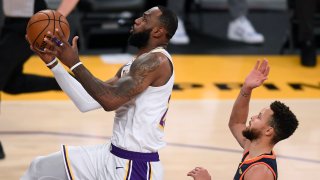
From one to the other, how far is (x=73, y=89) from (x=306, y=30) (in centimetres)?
632

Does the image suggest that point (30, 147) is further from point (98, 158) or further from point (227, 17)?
point (227, 17)

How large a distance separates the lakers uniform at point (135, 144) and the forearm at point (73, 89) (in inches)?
8.6

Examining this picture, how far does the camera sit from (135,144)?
5.43 meters

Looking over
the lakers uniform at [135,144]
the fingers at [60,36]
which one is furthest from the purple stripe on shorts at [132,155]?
the fingers at [60,36]

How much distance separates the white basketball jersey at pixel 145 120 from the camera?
17.8 feet

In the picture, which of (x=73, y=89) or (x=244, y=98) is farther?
(x=244, y=98)

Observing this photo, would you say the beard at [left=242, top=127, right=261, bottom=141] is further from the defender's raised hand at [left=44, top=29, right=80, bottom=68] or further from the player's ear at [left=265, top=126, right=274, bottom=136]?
the defender's raised hand at [left=44, top=29, right=80, bottom=68]

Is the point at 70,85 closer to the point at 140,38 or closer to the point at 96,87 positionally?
the point at 96,87

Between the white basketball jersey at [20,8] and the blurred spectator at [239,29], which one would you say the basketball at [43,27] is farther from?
the blurred spectator at [239,29]

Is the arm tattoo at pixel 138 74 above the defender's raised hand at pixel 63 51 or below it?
below

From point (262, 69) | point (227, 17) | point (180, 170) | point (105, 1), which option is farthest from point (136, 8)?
point (262, 69)

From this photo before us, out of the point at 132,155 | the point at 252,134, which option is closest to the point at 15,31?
the point at 132,155

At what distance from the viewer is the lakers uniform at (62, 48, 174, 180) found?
17.8ft

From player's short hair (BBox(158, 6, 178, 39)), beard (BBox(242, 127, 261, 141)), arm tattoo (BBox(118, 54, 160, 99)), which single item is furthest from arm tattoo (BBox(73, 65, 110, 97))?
beard (BBox(242, 127, 261, 141))
